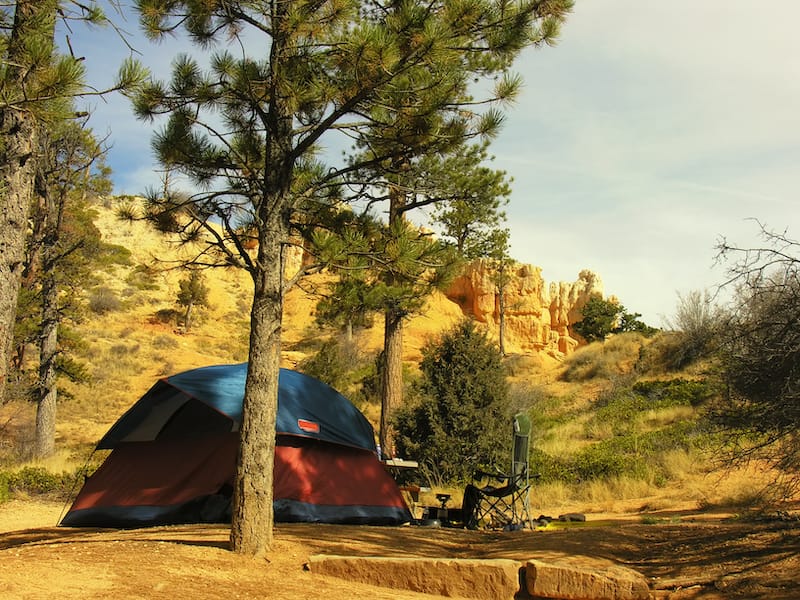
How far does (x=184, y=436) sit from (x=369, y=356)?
91.0ft

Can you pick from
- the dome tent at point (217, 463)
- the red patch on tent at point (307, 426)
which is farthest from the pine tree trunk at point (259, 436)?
the red patch on tent at point (307, 426)

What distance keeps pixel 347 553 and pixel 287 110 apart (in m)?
3.98

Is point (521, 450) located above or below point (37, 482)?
above

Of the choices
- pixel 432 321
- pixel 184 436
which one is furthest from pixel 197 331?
pixel 184 436

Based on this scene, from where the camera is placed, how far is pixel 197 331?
4216cm

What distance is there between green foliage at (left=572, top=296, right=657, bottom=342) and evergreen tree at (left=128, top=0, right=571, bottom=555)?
138ft

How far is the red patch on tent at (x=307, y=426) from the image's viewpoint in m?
9.34

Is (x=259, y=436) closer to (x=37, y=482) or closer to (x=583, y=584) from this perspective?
(x=583, y=584)

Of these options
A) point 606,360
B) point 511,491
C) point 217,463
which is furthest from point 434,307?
point 217,463

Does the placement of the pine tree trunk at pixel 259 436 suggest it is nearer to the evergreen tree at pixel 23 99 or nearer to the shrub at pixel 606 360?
the evergreen tree at pixel 23 99

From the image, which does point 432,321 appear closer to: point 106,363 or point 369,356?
point 369,356

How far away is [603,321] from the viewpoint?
48156 millimetres

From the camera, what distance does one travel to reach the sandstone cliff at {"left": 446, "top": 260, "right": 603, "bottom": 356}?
4962cm

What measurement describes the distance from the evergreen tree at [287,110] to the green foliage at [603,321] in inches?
1656
